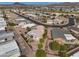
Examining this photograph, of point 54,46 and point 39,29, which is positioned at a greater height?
point 39,29

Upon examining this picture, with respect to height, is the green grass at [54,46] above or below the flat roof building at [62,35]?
below

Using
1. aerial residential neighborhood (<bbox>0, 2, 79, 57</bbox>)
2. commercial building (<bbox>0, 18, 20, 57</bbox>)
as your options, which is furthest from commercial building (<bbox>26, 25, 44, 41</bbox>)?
commercial building (<bbox>0, 18, 20, 57</bbox>)

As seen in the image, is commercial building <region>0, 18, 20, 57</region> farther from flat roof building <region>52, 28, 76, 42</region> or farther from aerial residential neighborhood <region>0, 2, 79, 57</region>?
flat roof building <region>52, 28, 76, 42</region>

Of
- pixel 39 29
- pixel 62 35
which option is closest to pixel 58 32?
pixel 62 35

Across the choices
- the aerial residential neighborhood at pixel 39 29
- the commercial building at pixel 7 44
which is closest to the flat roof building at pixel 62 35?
the aerial residential neighborhood at pixel 39 29

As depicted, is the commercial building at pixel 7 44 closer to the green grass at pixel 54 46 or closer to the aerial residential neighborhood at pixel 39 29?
the aerial residential neighborhood at pixel 39 29

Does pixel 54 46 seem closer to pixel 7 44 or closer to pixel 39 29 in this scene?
pixel 39 29

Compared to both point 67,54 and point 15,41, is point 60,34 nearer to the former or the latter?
point 67,54

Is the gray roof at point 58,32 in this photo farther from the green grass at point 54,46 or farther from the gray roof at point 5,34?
the gray roof at point 5,34

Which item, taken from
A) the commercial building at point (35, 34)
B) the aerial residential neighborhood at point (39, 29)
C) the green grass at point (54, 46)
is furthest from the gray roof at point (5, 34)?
the green grass at point (54, 46)
